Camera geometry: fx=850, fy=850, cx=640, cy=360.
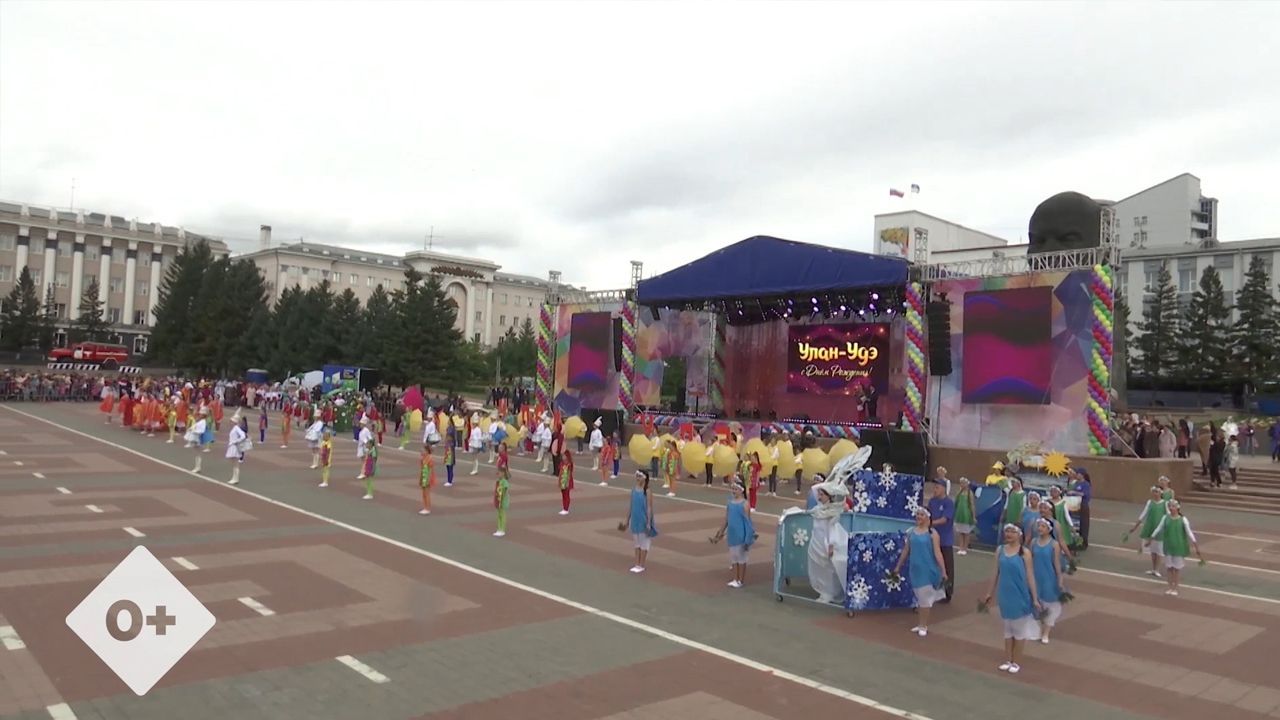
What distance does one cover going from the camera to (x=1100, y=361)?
2344 centimetres

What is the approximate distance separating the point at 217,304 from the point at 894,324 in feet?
196

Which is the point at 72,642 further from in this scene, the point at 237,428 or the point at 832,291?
the point at 832,291

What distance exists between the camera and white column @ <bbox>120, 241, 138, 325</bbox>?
301 feet

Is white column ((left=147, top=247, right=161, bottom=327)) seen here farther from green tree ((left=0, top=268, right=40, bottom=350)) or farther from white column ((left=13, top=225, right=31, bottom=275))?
green tree ((left=0, top=268, right=40, bottom=350))

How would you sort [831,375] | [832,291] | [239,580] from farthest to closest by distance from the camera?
[831,375], [832,291], [239,580]

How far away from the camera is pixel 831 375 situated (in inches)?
1366

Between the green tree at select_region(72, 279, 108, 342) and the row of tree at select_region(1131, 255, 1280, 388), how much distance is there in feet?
287

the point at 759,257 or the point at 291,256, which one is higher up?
the point at 291,256

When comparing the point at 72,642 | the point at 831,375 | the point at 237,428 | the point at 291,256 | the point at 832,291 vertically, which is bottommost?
the point at 72,642

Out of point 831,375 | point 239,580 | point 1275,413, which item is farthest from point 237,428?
point 1275,413

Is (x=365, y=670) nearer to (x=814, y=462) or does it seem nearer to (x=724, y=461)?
(x=724, y=461)

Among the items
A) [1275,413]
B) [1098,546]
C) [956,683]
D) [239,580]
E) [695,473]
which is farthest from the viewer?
[1275,413]

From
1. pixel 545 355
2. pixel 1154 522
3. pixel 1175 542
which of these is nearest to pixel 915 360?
pixel 1154 522

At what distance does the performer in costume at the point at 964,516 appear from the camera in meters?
15.4
